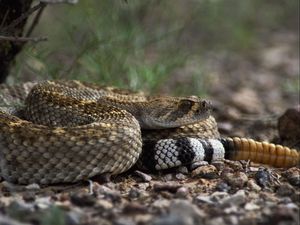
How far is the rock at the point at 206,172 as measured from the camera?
5.11m

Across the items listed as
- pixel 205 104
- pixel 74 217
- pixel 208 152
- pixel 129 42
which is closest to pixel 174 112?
pixel 205 104

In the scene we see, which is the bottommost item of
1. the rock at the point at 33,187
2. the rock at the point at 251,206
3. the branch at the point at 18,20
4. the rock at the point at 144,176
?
the rock at the point at 33,187

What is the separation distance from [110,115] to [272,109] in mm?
3659

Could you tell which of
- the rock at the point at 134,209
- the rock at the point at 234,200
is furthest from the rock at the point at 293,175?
the rock at the point at 134,209

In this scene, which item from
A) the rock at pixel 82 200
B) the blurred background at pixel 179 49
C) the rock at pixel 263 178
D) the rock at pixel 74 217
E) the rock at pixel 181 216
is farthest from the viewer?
the blurred background at pixel 179 49

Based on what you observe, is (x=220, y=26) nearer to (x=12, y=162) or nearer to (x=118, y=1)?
(x=118, y=1)

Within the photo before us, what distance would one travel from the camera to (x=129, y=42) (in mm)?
8281

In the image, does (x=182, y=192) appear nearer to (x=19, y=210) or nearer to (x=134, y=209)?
(x=134, y=209)

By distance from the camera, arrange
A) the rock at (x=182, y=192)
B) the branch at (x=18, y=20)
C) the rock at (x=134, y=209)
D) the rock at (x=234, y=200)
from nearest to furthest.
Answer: the rock at (x=134, y=209)
the rock at (x=234, y=200)
the rock at (x=182, y=192)
the branch at (x=18, y=20)

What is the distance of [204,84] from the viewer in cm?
855

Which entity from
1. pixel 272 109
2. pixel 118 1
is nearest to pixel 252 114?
pixel 272 109

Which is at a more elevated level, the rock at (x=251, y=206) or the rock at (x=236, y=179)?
the rock at (x=236, y=179)

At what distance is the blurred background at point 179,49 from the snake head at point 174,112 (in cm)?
137

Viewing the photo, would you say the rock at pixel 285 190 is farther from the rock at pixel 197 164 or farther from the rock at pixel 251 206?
the rock at pixel 197 164
